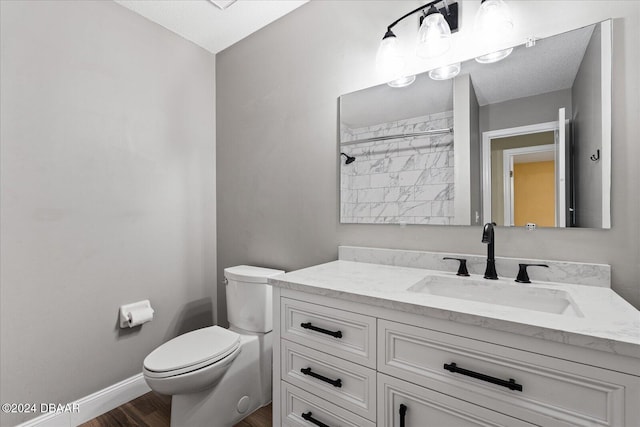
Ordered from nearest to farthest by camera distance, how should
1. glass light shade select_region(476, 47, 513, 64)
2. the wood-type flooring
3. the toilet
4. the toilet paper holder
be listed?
glass light shade select_region(476, 47, 513, 64) → the toilet → the wood-type flooring → the toilet paper holder

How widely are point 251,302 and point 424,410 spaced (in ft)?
3.68

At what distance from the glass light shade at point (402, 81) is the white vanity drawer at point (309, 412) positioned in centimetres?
143

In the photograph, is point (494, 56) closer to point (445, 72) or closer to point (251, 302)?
point (445, 72)

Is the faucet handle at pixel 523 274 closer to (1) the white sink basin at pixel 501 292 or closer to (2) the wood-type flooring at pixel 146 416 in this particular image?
(1) the white sink basin at pixel 501 292

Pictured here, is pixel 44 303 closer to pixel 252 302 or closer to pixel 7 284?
pixel 7 284

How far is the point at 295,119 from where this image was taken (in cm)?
196

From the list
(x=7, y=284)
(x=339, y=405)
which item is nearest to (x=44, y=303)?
(x=7, y=284)

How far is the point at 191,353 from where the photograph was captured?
1464mm

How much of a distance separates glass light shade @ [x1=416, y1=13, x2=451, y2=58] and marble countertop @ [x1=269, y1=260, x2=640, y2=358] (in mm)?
1001

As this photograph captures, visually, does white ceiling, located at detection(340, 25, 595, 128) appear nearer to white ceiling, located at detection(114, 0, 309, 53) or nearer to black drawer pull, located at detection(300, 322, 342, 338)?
white ceiling, located at detection(114, 0, 309, 53)

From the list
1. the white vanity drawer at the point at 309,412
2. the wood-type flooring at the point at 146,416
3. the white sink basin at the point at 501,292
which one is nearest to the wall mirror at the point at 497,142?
the white sink basin at the point at 501,292

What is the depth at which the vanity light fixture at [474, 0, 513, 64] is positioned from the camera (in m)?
1.23

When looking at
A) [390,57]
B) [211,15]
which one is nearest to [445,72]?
[390,57]

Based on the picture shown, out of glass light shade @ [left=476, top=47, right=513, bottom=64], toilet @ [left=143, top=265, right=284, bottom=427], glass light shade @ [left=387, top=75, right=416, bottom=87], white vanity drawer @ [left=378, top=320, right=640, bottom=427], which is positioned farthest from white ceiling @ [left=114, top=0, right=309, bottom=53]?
white vanity drawer @ [left=378, top=320, right=640, bottom=427]
